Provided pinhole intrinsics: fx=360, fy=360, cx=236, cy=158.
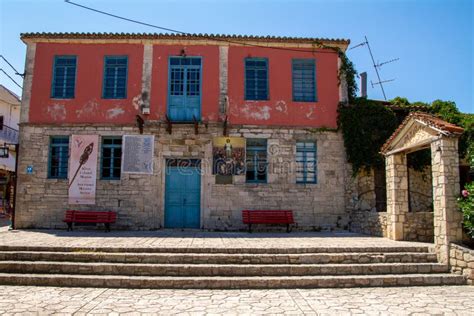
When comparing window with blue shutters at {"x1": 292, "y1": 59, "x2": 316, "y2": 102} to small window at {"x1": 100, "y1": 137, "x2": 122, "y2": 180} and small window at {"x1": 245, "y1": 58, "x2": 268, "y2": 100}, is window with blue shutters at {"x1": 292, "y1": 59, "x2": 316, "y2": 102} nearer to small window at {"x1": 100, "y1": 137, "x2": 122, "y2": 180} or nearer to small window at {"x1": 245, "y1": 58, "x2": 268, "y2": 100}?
small window at {"x1": 245, "y1": 58, "x2": 268, "y2": 100}

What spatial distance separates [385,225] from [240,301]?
5583 millimetres

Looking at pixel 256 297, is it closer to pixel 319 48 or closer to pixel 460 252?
pixel 460 252

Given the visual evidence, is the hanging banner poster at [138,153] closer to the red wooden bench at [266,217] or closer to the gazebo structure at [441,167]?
the red wooden bench at [266,217]

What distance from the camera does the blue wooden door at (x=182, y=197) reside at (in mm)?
11438

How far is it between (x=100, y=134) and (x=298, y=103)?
655 cm

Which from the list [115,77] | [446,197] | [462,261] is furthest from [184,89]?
[462,261]

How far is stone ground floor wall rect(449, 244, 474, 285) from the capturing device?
6406 mm

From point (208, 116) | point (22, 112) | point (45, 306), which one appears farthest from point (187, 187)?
point (45, 306)

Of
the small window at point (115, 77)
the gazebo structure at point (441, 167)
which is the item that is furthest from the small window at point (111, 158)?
the gazebo structure at point (441, 167)

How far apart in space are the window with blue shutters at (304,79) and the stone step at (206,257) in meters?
6.37

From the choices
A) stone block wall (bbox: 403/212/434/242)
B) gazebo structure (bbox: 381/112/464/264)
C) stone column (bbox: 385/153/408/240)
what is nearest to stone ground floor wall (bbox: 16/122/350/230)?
stone column (bbox: 385/153/408/240)

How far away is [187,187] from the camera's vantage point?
1153 cm

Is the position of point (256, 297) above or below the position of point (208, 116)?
below

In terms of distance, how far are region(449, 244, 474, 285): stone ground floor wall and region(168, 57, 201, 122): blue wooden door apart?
789 centimetres
